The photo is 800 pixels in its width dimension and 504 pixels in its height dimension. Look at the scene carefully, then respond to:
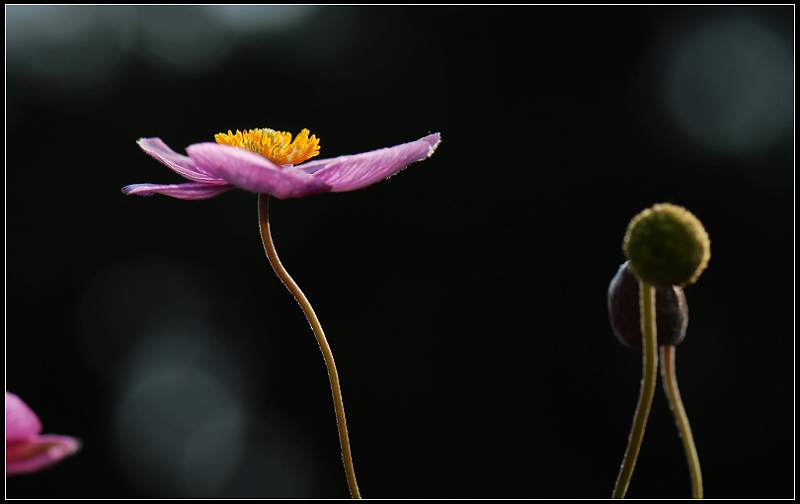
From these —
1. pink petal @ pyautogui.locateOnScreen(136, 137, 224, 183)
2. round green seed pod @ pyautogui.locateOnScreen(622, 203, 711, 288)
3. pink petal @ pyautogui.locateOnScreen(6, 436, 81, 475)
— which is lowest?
pink petal @ pyautogui.locateOnScreen(6, 436, 81, 475)

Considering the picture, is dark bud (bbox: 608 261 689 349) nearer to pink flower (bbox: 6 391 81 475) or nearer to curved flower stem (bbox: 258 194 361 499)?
curved flower stem (bbox: 258 194 361 499)

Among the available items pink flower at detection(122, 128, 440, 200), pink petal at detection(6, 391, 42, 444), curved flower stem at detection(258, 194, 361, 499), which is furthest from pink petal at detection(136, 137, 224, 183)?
pink petal at detection(6, 391, 42, 444)

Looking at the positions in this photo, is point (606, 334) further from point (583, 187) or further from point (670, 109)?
point (670, 109)

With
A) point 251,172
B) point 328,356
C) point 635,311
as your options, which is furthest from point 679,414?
point 251,172

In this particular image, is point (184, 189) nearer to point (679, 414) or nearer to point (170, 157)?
point (170, 157)

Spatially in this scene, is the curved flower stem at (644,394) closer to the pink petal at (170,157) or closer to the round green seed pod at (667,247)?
the round green seed pod at (667,247)

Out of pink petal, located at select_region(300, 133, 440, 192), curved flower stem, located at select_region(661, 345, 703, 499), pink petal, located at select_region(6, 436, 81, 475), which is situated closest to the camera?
pink petal, located at select_region(6, 436, 81, 475)

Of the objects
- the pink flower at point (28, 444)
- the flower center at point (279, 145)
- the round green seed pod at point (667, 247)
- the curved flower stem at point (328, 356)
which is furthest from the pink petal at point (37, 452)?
the flower center at point (279, 145)

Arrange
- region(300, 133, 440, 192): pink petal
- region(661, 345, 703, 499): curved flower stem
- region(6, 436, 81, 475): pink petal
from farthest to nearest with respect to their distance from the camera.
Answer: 1. region(300, 133, 440, 192): pink petal
2. region(661, 345, 703, 499): curved flower stem
3. region(6, 436, 81, 475): pink petal
